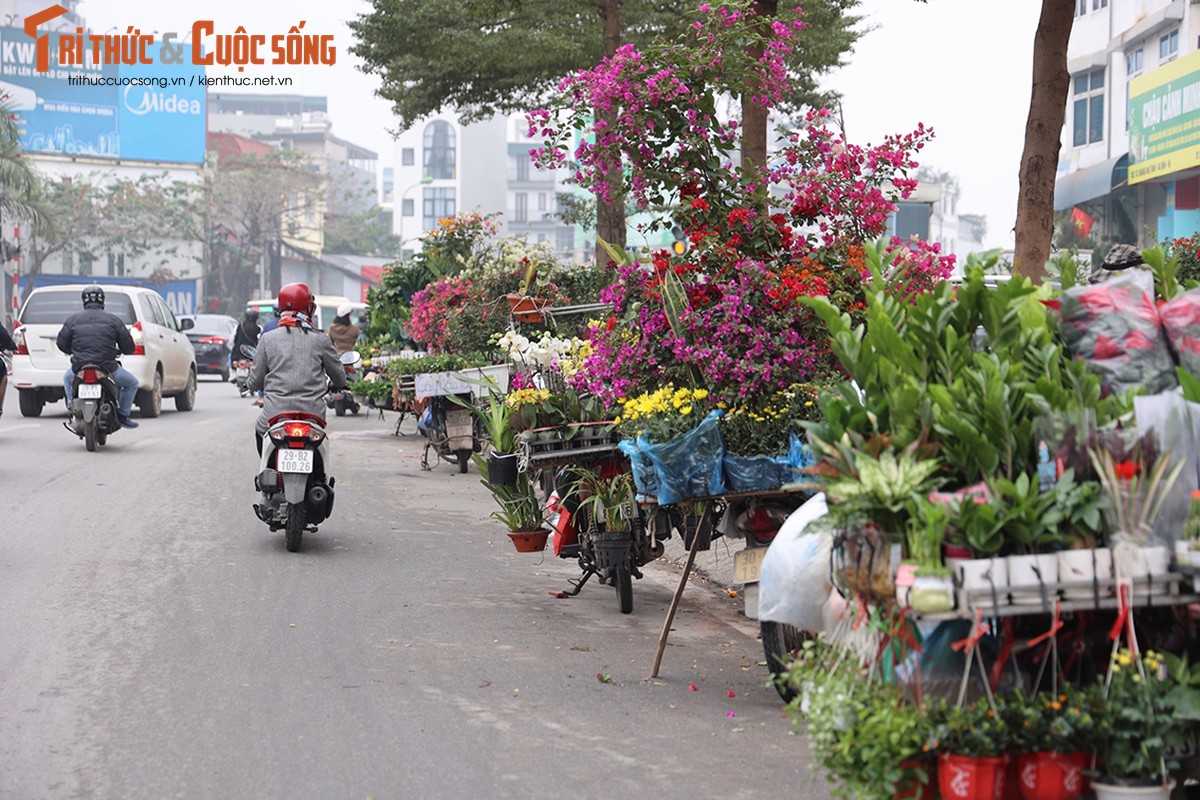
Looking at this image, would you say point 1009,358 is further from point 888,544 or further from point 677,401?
point 677,401

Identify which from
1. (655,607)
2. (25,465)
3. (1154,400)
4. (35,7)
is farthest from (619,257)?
(35,7)

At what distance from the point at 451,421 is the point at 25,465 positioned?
4247mm

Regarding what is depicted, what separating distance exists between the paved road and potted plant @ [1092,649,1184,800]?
4.94 ft

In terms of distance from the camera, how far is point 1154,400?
12.8 feet

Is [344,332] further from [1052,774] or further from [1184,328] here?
[1052,774]

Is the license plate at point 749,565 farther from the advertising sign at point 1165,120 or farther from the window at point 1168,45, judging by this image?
the window at point 1168,45

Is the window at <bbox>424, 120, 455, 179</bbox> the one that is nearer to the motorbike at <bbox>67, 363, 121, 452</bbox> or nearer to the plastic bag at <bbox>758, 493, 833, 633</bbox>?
the motorbike at <bbox>67, 363, 121, 452</bbox>

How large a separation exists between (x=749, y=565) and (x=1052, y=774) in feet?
9.06

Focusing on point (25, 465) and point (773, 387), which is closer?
point (773, 387)

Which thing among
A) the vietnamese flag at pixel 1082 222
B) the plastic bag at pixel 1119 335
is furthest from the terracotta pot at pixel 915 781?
the vietnamese flag at pixel 1082 222

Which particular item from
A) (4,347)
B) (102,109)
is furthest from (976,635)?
(102,109)

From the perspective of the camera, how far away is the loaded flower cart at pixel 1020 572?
3559 millimetres

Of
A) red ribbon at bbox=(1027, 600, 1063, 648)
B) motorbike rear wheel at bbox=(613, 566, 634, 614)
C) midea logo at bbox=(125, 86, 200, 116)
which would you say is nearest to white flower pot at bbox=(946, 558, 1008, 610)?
red ribbon at bbox=(1027, 600, 1063, 648)

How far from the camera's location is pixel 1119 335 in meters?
4.14
